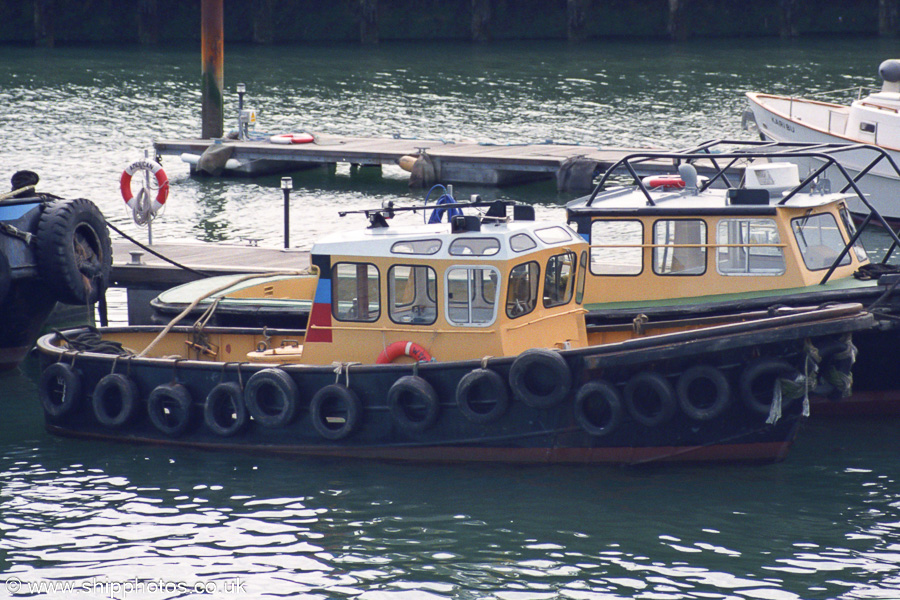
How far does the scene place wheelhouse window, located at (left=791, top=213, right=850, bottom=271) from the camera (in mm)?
13148

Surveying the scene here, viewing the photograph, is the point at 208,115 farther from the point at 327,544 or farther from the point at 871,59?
the point at 871,59

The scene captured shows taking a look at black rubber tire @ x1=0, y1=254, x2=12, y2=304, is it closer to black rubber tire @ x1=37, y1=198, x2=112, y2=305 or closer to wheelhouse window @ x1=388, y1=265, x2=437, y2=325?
black rubber tire @ x1=37, y1=198, x2=112, y2=305

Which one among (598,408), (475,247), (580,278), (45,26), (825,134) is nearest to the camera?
(598,408)

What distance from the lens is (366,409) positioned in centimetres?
1173

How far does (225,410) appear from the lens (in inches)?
481

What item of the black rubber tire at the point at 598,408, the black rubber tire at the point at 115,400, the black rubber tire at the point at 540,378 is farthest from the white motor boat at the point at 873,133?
the black rubber tire at the point at 115,400

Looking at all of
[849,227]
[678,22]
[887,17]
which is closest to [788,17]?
[887,17]

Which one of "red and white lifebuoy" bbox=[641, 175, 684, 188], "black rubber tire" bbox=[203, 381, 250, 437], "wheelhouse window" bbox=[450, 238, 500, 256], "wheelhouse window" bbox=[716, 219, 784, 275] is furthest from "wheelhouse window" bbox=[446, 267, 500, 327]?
"red and white lifebuoy" bbox=[641, 175, 684, 188]

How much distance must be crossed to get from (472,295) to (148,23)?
4577 cm

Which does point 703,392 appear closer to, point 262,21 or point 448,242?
point 448,242

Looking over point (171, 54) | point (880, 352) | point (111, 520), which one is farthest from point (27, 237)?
point (171, 54)

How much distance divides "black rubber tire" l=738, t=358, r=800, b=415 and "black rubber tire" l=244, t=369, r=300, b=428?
14.9 feet

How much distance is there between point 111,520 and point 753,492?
6.24 meters

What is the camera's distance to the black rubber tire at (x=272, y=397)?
11.8 meters
